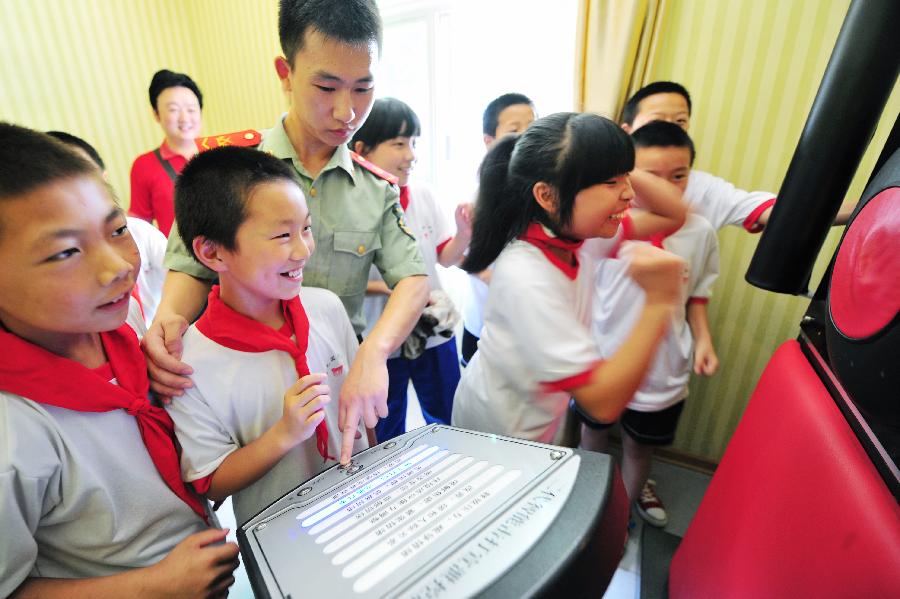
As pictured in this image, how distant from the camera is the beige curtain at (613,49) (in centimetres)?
172

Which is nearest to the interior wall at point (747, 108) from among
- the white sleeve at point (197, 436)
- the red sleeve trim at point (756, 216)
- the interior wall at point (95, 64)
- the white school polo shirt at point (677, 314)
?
the red sleeve trim at point (756, 216)

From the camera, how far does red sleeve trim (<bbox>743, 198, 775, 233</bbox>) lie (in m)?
1.38

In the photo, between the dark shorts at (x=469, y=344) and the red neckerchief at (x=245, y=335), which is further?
the dark shorts at (x=469, y=344)

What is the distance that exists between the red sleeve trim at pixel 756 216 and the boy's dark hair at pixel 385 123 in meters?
1.22

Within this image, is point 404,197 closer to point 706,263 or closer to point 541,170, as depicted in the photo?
point 541,170

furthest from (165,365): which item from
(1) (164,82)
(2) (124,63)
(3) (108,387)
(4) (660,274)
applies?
(2) (124,63)

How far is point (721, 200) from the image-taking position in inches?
59.3

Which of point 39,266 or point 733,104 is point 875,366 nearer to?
point 39,266

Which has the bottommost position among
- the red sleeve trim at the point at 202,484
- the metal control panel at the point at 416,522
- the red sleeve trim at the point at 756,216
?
the red sleeve trim at the point at 202,484

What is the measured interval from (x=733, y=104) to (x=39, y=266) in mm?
2138

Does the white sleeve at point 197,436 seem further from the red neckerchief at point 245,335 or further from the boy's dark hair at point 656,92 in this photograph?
the boy's dark hair at point 656,92

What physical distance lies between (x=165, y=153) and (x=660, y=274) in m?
2.50

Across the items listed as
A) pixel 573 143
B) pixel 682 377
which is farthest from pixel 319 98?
pixel 682 377

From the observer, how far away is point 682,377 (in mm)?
1438
